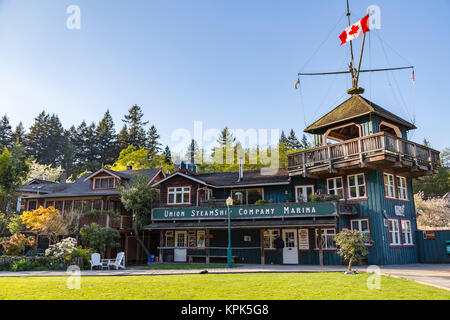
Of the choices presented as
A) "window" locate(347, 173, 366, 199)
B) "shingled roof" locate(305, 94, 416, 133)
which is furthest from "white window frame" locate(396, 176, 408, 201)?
"shingled roof" locate(305, 94, 416, 133)

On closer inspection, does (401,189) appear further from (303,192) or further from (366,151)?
(303,192)

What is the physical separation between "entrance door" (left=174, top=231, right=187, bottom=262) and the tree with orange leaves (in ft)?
26.2

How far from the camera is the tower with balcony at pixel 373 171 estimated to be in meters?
20.4

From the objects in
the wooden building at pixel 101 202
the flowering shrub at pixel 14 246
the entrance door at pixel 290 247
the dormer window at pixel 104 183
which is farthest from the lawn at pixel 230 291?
the dormer window at pixel 104 183

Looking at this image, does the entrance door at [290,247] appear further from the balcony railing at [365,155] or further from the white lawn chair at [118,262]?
the white lawn chair at [118,262]

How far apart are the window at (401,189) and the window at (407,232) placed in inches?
61.9

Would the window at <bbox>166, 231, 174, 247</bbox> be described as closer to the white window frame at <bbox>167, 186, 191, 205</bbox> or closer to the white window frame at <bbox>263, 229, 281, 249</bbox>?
the white window frame at <bbox>167, 186, 191, 205</bbox>

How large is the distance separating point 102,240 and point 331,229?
14895 millimetres

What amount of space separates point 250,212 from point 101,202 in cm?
1309

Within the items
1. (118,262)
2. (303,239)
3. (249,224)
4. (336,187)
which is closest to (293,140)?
(336,187)

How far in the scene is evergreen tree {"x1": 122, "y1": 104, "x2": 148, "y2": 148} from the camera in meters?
66.7

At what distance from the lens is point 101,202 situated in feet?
94.8
